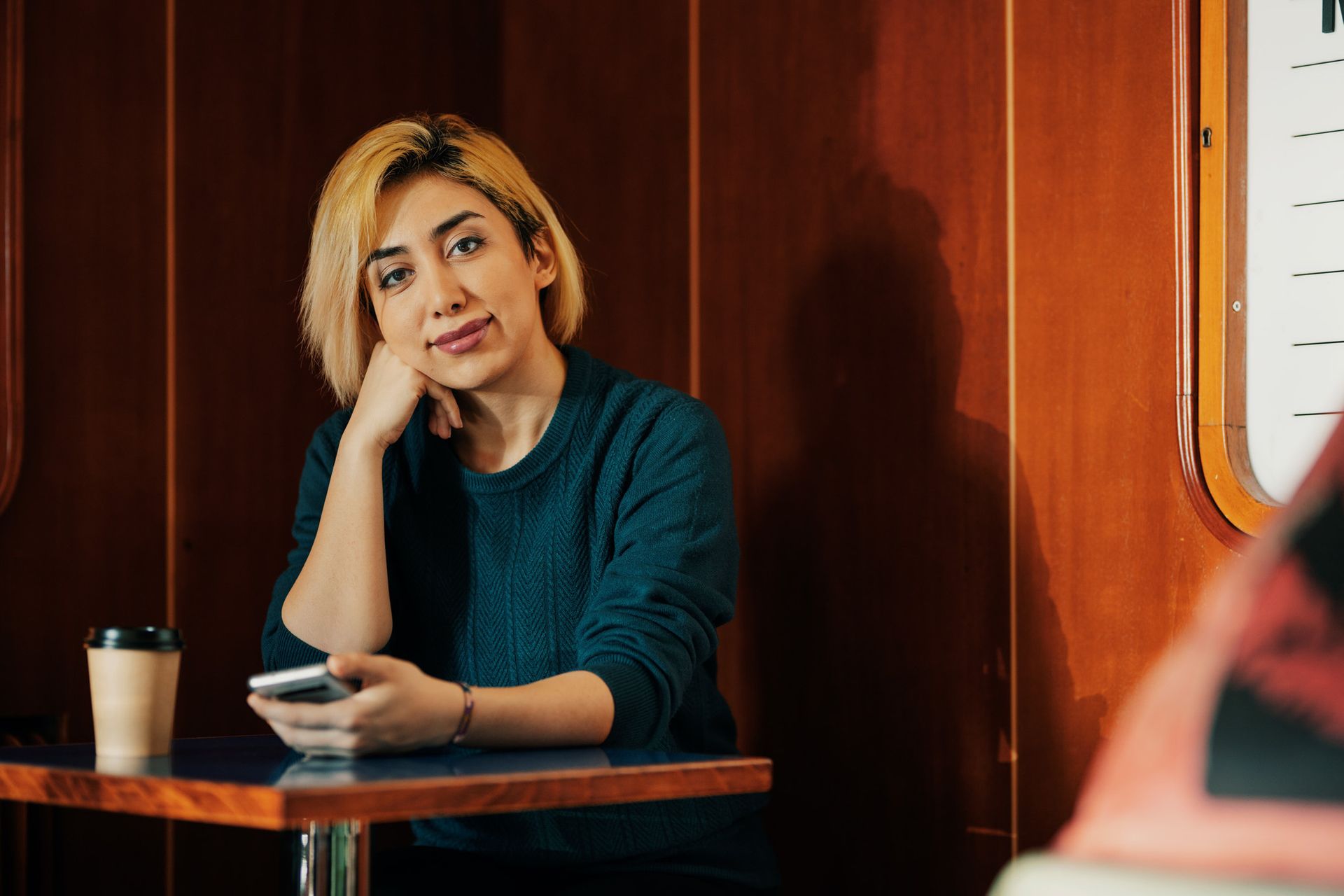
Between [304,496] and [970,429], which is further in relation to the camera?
[970,429]

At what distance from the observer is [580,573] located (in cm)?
157

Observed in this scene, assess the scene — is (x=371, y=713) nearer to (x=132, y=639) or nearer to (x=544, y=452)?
(x=132, y=639)

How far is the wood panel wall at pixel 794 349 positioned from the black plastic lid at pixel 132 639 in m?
0.81

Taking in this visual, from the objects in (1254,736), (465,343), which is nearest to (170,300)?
(465,343)

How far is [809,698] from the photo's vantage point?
1964 millimetres

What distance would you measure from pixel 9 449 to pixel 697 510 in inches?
40.8

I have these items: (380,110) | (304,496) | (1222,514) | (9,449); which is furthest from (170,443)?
(1222,514)

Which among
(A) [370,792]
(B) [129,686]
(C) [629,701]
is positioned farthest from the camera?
→ (C) [629,701]

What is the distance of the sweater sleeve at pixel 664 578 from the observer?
1288 mm

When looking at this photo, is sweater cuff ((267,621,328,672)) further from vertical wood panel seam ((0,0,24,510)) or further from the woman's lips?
vertical wood panel seam ((0,0,24,510))

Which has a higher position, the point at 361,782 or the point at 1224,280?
the point at 1224,280

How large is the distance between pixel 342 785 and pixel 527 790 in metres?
0.14

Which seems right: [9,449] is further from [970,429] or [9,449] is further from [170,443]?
[970,429]

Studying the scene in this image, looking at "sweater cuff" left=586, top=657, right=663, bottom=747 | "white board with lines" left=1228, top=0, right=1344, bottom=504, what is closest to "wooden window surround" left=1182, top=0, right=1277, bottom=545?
"white board with lines" left=1228, top=0, right=1344, bottom=504
